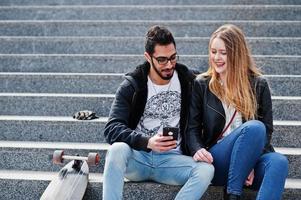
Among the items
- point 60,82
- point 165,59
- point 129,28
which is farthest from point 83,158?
point 129,28

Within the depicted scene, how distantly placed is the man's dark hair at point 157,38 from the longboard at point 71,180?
28.4 inches

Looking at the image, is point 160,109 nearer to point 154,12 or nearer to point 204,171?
point 204,171

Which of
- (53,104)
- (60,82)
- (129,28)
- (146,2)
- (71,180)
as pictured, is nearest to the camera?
(71,180)

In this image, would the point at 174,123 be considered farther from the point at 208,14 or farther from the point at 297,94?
the point at 208,14

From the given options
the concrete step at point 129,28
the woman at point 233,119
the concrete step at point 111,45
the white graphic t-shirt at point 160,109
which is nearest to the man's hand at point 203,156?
the woman at point 233,119

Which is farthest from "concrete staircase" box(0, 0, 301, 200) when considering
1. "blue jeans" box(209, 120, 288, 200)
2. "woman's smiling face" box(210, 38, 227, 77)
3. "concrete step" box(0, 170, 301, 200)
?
"woman's smiling face" box(210, 38, 227, 77)

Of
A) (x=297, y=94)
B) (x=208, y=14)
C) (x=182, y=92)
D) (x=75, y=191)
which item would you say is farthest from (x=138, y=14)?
(x=75, y=191)

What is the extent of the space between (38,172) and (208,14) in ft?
9.08

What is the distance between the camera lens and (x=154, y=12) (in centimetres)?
551

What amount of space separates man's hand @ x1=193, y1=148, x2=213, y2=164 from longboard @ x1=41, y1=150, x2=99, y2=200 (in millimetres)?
599

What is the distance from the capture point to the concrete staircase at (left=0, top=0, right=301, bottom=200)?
11.6ft

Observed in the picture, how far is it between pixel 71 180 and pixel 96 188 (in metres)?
0.29

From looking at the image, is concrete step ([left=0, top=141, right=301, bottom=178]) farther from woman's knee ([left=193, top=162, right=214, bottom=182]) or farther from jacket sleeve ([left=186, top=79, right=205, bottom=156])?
woman's knee ([left=193, top=162, right=214, bottom=182])

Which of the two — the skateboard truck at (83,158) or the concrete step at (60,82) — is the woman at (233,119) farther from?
the concrete step at (60,82)
